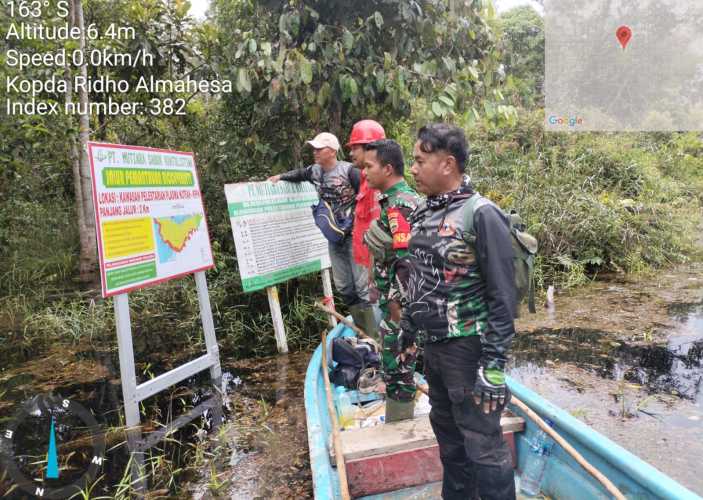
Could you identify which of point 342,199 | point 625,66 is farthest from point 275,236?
point 625,66

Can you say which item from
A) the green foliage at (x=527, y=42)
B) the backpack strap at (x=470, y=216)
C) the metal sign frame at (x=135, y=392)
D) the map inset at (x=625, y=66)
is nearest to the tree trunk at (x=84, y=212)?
the metal sign frame at (x=135, y=392)

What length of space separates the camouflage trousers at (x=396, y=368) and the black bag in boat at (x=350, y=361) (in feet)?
3.10

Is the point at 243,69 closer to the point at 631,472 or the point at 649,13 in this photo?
the point at 631,472

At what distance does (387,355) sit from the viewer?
2918 millimetres

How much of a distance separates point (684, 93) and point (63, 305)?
1370 cm

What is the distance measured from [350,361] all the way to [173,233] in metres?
1.71

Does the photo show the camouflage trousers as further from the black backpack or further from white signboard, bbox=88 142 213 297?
white signboard, bbox=88 142 213 297

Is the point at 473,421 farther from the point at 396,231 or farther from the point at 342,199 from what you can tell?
the point at 342,199

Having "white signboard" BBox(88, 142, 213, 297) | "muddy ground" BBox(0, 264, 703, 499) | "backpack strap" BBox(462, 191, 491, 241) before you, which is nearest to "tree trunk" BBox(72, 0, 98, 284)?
"muddy ground" BBox(0, 264, 703, 499)

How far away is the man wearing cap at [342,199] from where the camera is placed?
4.16 m

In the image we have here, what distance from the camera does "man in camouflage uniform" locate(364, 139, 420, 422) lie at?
8.69 feet

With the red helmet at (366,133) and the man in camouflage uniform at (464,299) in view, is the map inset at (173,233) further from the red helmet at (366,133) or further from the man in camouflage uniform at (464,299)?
the man in camouflage uniform at (464,299)

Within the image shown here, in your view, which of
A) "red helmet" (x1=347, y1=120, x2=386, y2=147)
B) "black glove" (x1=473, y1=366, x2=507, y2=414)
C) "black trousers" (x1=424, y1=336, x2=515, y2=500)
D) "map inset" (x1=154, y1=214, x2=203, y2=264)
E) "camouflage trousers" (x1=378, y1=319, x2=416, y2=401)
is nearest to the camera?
"black glove" (x1=473, y1=366, x2=507, y2=414)

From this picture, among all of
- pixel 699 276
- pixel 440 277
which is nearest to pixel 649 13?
pixel 699 276
